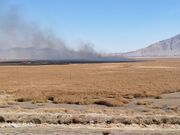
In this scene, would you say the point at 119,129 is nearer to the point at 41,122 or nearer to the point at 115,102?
the point at 41,122

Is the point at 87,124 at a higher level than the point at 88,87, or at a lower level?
higher

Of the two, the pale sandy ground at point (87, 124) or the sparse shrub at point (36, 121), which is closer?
the pale sandy ground at point (87, 124)

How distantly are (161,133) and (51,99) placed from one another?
54.9 ft

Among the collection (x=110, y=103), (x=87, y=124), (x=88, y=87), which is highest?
(x=87, y=124)

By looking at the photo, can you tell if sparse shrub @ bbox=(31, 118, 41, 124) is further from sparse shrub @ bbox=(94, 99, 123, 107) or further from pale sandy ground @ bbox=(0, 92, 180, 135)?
sparse shrub @ bbox=(94, 99, 123, 107)

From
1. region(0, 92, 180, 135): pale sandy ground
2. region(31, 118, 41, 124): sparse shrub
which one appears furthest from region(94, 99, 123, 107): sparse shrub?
region(31, 118, 41, 124): sparse shrub

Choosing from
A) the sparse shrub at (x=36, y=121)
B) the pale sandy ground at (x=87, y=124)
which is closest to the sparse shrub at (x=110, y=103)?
the pale sandy ground at (x=87, y=124)

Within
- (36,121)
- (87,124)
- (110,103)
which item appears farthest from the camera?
(110,103)

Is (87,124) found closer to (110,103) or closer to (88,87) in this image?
(110,103)

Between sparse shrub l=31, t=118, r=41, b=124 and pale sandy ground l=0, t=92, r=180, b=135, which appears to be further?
sparse shrub l=31, t=118, r=41, b=124

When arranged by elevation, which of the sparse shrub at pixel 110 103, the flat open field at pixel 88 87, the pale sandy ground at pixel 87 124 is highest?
the pale sandy ground at pixel 87 124

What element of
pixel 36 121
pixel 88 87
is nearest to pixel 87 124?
pixel 36 121

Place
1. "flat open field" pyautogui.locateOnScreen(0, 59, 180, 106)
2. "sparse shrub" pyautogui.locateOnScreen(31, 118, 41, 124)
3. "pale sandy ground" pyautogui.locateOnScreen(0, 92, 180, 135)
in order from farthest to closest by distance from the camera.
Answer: "flat open field" pyautogui.locateOnScreen(0, 59, 180, 106)
"sparse shrub" pyautogui.locateOnScreen(31, 118, 41, 124)
"pale sandy ground" pyautogui.locateOnScreen(0, 92, 180, 135)

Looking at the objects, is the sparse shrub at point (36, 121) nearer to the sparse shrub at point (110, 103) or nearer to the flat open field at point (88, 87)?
the sparse shrub at point (110, 103)
